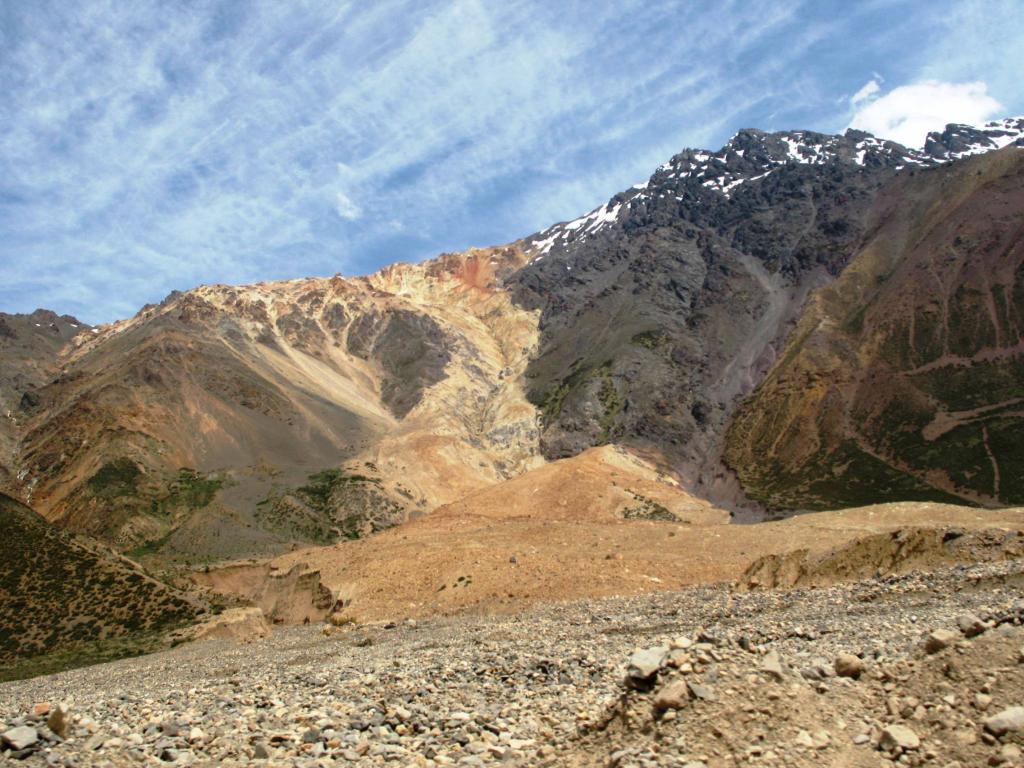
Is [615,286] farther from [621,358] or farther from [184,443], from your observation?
[184,443]

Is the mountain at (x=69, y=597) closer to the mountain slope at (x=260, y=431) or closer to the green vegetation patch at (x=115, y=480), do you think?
the mountain slope at (x=260, y=431)

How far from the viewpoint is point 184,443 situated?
5138 inches

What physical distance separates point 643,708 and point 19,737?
7.89 metres

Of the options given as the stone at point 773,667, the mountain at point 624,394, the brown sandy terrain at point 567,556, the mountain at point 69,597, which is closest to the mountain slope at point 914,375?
the mountain at point 624,394

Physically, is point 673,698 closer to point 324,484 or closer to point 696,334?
point 324,484

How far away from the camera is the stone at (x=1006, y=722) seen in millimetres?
8102

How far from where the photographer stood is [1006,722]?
26.8 feet

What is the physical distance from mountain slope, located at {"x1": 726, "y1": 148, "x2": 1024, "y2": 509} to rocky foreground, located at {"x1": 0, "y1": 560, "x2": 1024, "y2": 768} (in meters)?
90.5

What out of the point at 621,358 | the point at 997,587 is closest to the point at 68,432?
the point at 621,358

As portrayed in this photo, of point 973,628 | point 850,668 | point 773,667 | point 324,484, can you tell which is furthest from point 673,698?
point 324,484

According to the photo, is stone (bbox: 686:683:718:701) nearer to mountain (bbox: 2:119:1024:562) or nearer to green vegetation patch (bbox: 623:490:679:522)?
green vegetation patch (bbox: 623:490:679:522)

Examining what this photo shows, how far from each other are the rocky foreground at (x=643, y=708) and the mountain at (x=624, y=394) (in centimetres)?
8620

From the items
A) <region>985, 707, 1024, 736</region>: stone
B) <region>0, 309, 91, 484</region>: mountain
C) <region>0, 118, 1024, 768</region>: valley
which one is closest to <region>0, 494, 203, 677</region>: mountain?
<region>0, 118, 1024, 768</region>: valley

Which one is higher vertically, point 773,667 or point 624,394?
point 624,394
